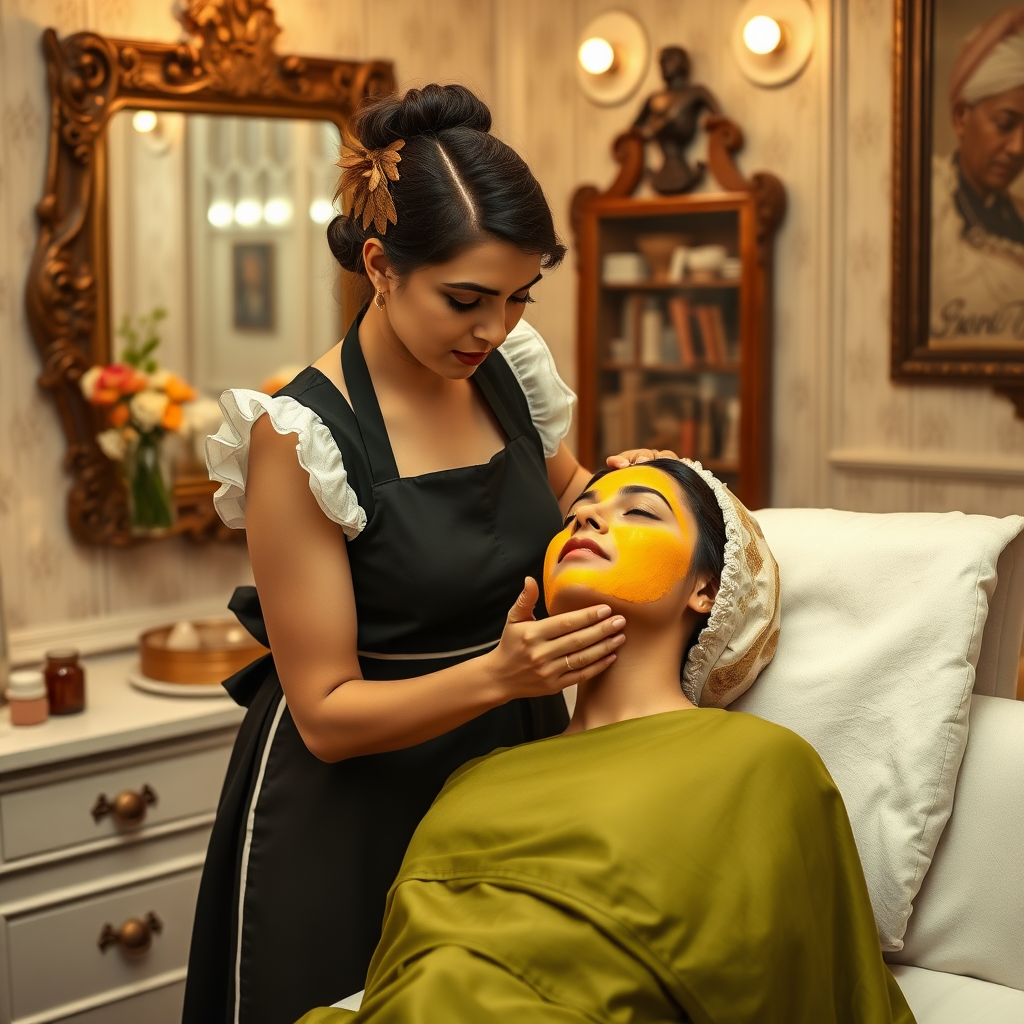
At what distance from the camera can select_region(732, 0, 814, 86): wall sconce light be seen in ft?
10.5

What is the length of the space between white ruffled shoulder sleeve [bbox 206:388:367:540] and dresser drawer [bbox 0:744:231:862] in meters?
1.18

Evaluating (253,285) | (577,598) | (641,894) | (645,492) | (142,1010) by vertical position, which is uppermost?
(253,285)

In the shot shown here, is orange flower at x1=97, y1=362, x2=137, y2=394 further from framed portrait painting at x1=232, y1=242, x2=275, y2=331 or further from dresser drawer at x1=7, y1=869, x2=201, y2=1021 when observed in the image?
dresser drawer at x1=7, y1=869, x2=201, y2=1021

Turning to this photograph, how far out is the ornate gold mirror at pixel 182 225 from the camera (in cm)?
277

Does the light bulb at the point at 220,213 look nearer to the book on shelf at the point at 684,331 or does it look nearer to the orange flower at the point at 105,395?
the orange flower at the point at 105,395

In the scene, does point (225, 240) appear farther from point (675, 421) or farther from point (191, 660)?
point (675, 421)

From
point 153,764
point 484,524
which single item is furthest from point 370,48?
point 484,524

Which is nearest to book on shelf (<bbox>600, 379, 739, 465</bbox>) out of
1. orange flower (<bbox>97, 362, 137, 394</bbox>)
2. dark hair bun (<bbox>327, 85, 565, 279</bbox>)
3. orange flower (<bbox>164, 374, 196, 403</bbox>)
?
orange flower (<bbox>164, 374, 196, 403</bbox>)

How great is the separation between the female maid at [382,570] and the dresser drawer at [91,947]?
89 cm

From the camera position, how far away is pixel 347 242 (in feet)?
5.04

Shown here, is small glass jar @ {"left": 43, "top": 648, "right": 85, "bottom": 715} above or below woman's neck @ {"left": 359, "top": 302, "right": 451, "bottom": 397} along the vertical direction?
below

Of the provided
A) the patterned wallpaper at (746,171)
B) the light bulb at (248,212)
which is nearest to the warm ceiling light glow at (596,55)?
the patterned wallpaper at (746,171)

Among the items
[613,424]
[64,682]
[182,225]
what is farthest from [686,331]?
[64,682]

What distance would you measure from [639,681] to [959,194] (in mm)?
1981
